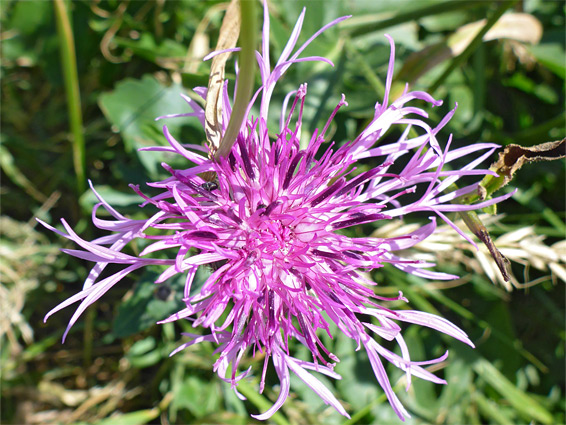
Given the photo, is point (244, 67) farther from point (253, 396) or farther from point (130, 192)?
point (253, 396)

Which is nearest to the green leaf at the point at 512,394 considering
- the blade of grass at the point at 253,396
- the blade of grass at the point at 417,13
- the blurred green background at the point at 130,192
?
the blurred green background at the point at 130,192

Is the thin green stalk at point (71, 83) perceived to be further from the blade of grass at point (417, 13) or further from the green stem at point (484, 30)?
the green stem at point (484, 30)

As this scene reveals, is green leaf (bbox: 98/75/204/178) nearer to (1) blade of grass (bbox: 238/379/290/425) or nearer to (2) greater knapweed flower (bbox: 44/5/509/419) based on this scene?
(2) greater knapweed flower (bbox: 44/5/509/419)

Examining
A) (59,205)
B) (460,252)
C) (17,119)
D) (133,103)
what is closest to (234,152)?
(133,103)

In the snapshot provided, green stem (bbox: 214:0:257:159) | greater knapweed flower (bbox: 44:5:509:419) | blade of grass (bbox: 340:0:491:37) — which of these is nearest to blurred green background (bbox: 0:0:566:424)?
blade of grass (bbox: 340:0:491:37)

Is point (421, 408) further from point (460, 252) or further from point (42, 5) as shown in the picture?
point (42, 5)

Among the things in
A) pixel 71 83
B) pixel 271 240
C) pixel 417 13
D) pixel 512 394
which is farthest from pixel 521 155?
pixel 71 83
